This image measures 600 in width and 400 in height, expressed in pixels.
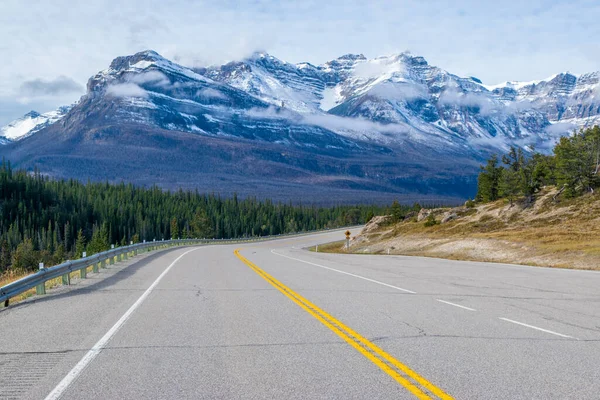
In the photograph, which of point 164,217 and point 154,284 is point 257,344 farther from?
point 164,217

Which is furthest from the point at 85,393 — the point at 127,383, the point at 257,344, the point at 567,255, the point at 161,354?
the point at 567,255

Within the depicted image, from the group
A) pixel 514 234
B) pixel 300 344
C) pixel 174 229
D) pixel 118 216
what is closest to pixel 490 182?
pixel 514 234

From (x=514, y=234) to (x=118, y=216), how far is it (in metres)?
118

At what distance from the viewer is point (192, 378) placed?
286 inches

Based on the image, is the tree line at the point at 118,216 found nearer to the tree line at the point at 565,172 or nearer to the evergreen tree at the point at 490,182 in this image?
the evergreen tree at the point at 490,182

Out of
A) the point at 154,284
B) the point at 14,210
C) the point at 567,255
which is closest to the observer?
the point at 154,284

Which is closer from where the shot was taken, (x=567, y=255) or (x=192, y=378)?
(x=192, y=378)

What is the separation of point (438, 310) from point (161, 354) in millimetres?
6567

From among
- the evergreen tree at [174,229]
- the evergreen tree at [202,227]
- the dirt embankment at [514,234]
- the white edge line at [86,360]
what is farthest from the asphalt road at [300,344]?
the evergreen tree at [202,227]

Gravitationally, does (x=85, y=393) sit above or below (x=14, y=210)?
below

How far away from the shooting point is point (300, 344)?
30.2 feet

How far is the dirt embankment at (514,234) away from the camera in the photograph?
107ft

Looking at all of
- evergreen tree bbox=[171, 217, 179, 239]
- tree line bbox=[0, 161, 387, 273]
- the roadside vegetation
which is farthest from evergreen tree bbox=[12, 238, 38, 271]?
the roadside vegetation

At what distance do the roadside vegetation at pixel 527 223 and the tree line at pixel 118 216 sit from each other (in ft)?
180
